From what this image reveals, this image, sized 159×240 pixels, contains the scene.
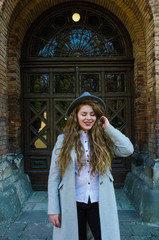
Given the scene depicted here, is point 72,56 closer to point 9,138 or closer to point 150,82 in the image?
point 150,82

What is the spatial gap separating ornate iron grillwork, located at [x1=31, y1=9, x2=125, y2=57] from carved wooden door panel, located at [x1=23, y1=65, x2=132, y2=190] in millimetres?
414

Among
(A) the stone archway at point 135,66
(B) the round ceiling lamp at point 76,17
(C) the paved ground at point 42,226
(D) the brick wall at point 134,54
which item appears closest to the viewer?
(C) the paved ground at point 42,226

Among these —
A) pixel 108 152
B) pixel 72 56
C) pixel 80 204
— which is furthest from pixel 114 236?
pixel 72 56

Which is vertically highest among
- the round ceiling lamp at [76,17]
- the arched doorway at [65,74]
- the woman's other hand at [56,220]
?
the round ceiling lamp at [76,17]

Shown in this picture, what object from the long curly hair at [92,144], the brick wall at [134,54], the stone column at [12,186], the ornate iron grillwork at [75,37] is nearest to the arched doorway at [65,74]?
the ornate iron grillwork at [75,37]

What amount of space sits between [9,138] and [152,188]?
3173mm

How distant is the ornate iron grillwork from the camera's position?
15.9 ft

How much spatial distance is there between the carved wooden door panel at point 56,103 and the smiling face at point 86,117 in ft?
9.43

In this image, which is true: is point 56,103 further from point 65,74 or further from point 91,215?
point 91,215

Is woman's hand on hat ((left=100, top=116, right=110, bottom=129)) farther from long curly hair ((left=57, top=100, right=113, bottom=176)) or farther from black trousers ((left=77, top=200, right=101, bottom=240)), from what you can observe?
black trousers ((left=77, top=200, right=101, bottom=240))

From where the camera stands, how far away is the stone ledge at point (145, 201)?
11.0 ft

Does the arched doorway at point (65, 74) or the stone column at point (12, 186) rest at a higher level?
the arched doorway at point (65, 74)

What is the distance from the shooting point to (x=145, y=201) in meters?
3.50

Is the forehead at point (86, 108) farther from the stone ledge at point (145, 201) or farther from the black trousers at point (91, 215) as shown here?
the stone ledge at point (145, 201)
